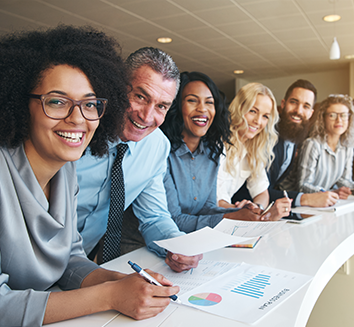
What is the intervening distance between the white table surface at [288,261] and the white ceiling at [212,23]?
2.82 m

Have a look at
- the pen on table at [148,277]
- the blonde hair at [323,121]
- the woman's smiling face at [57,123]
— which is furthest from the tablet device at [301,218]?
the blonde hair at [323,121]

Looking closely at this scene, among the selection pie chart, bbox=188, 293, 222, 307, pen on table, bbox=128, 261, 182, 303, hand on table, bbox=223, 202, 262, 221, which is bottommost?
pie chart, bbox=188, 293, 222, 307

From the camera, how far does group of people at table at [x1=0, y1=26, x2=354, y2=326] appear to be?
2.86 ft

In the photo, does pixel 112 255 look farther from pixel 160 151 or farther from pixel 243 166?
pixel 243 166

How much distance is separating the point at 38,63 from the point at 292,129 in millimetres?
2946

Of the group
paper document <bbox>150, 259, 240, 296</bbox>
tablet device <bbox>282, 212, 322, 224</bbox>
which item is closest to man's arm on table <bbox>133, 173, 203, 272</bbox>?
paper document <bbox>150, 259, 240, 296</bbox>

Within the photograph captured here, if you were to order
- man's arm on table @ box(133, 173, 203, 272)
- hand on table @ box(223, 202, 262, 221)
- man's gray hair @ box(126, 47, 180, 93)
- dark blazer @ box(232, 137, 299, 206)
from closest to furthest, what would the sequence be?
man's arm on table @ box(133, 173, 203, 272) < man's gray hair @ box(126, 47, 180, 93) < hand on table @ box(223, 202, 262, 221) < dark blazer @ box(232, 137, 299, 206)

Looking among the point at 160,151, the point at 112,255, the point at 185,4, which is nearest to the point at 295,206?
the point at 160,151

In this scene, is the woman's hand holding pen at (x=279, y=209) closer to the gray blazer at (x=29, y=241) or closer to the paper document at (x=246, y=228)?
the paper document at (x=246, y=228)

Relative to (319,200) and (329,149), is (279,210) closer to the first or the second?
(319,200)

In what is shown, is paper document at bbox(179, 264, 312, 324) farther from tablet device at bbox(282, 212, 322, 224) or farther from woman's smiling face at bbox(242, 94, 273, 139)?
woman's smiling face at bbox(242, 94, 273, 139)

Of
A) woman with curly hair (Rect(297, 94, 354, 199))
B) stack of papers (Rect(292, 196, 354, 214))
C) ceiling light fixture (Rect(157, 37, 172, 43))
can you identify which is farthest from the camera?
ceiling light fixture (Rect(157, 37, 172, 43))

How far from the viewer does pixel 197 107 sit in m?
2.13

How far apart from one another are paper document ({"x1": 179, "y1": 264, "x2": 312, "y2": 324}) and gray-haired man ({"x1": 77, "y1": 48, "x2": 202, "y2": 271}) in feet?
1.34
